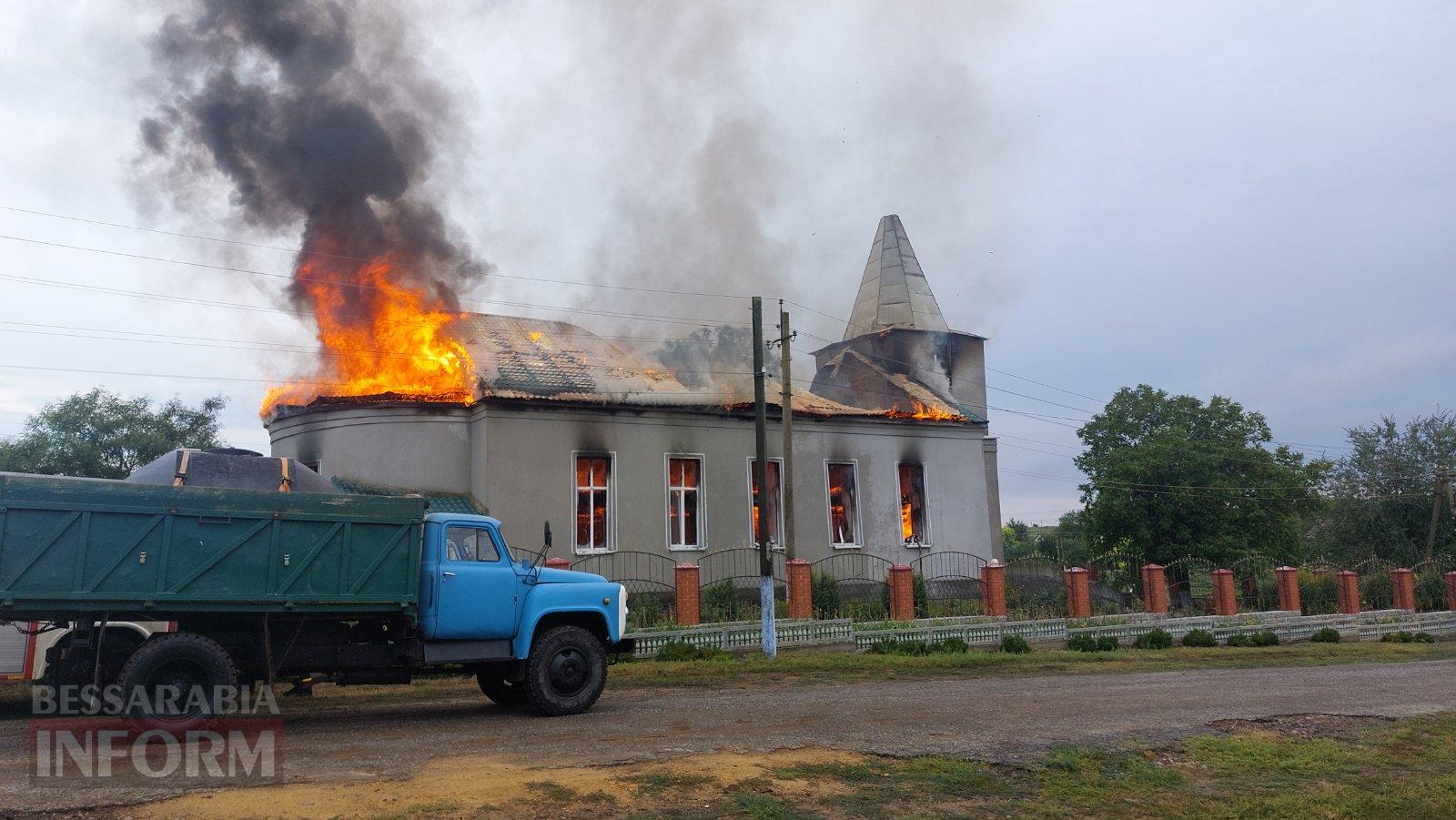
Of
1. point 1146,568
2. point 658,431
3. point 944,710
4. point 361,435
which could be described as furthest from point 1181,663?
point 361,435

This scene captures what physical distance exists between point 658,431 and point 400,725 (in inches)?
570

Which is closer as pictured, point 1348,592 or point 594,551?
point 594,551

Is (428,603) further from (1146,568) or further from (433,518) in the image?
(1146,568)

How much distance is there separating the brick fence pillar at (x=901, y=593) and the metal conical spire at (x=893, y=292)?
15.0 meters

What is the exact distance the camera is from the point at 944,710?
10945 mm

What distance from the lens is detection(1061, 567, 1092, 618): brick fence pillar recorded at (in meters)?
23.1

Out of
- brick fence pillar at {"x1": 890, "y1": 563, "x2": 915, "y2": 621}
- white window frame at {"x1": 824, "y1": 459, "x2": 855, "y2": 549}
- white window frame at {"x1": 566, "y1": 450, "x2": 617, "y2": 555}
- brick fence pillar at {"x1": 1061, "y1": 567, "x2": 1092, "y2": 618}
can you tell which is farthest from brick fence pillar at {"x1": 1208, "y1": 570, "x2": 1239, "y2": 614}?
white window frame at {"x1": 566, "y1": 450, "x2": 617, "y2": 555}

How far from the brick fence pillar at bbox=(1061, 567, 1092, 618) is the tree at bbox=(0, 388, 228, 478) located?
3246cm

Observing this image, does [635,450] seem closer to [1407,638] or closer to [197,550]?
[197,550]

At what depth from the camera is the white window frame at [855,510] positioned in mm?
25953

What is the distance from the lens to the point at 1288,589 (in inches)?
1093

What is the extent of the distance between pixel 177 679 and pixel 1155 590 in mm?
23111

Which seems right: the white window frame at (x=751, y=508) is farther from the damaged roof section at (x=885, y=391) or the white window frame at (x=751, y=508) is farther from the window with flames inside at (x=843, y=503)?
the damaged roof section at (x=885, y=391)

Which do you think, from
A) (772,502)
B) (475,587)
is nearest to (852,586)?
(772,502)
